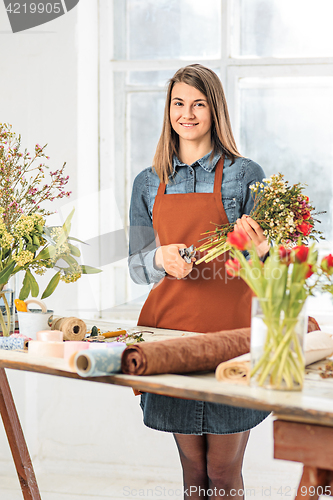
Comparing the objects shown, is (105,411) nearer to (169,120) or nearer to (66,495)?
(66,495)

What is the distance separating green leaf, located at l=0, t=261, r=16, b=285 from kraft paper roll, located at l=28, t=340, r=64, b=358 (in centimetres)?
28

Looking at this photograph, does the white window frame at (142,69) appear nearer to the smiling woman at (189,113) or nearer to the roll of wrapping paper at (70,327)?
the smiling woman at (189,113)

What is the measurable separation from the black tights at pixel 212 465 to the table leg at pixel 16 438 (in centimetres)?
54

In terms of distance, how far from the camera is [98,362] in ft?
3.25

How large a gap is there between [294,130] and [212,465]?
6.25 ft

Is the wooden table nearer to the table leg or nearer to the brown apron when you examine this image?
the brown apron

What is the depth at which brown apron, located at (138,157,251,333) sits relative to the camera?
1.67 m

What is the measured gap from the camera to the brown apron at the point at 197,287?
167cm

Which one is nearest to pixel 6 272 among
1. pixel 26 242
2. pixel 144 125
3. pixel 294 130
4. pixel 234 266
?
pixel 26 242

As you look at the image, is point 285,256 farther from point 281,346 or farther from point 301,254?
point 281,346

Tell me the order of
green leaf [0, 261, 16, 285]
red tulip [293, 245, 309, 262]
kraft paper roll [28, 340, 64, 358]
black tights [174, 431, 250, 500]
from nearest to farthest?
red tulip [293, 245, 309, 262], kraft paper roll [28, 340, 64, 358], green leaf [0, 261, 16, 285], black tights [174, 431, 250, 500]

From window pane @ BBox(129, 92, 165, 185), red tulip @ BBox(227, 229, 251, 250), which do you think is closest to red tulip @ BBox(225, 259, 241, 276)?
red tulip @ BBox(227, 229, 251, 250)

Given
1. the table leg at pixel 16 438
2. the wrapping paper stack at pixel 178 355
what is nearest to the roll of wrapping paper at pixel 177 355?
the wrapping paper stack at pixel 178 355

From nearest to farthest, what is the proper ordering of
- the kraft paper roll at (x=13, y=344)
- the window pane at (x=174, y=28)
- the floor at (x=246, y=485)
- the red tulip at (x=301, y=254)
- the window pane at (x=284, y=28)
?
1. the red tulip at (x=301, y=254)
2. the kraft paper roll at (x=13, y=344)
3. the floor at (x=246, y=485)
4. the window pane at (x=284, y=28)
5. the window pane at (x=174, y=28)
